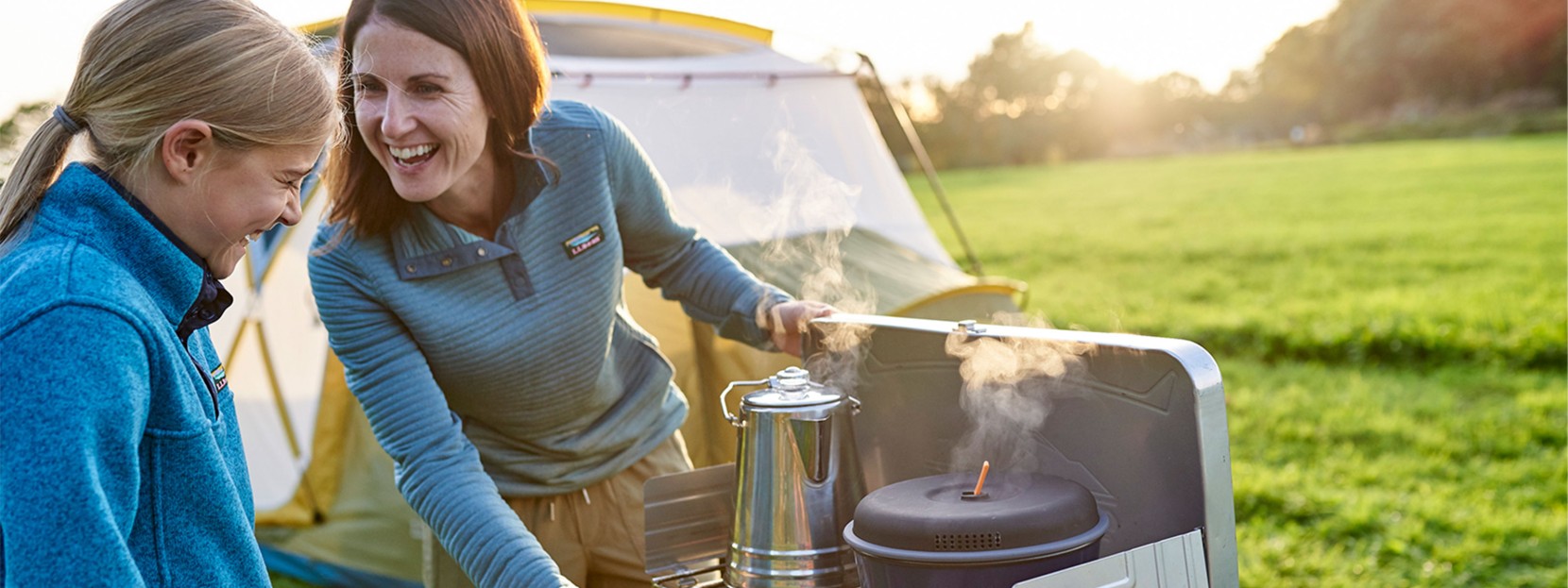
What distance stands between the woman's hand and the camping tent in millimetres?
1347

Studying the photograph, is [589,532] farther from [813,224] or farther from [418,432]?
[813,224]

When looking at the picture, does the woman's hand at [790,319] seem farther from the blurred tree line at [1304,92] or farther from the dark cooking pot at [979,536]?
the blurred tree line at [1304,92]

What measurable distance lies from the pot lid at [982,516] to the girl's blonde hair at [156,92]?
2.04 feet

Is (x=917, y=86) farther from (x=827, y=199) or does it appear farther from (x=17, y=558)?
(x=17, y=558)

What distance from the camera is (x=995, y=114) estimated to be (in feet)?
67.8

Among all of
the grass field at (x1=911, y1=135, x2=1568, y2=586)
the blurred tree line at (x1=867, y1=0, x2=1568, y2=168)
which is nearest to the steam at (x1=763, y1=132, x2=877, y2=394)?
the grass field at (x1=911, y1=135, x2=1568, y2=586)

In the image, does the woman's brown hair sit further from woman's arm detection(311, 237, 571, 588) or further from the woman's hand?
the woman's hand

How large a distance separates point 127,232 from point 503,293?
55 centimetres

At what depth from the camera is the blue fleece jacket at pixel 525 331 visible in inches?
53.9

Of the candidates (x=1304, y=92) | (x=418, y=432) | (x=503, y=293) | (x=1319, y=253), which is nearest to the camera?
(x=418, y=432)

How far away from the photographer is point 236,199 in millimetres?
1015

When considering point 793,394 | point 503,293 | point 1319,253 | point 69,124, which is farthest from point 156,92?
point 1319,253

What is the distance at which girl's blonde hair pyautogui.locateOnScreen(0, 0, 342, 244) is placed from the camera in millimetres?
979

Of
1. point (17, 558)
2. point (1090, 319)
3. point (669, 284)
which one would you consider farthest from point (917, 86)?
point (17, 558)
